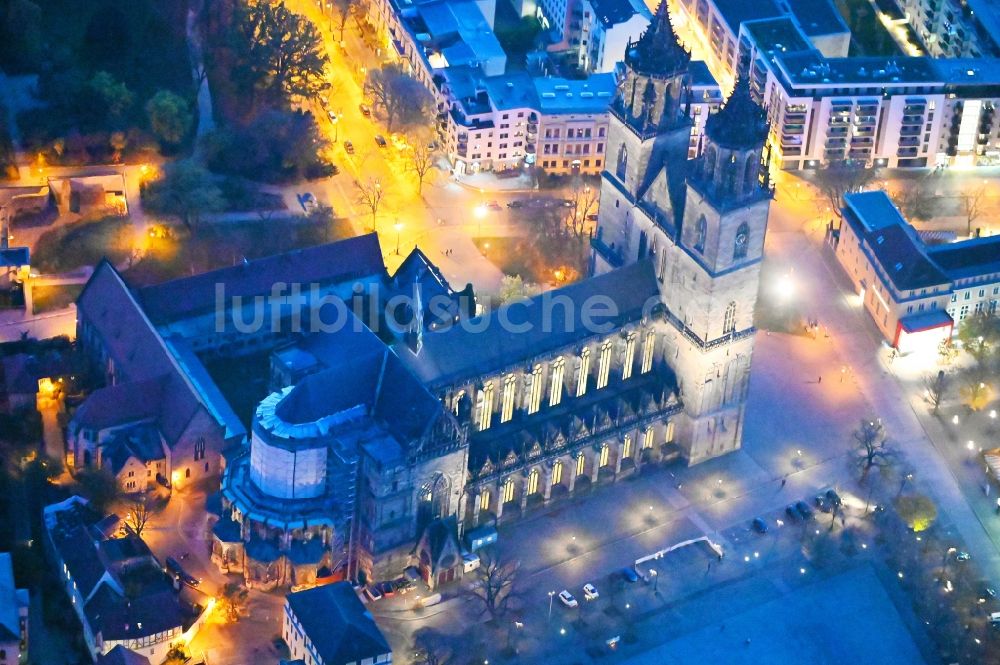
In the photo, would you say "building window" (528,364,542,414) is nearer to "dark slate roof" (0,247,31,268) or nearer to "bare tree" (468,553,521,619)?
"bare tree" (468,553,521,619)

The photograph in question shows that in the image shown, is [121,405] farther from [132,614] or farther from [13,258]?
[13,258]

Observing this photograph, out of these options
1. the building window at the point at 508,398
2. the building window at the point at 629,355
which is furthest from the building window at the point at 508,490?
the building window at the point at 629,355

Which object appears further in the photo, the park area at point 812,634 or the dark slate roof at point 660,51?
the dark slate roof at point 660,51

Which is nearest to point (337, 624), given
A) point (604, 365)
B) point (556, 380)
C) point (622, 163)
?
point (556, 380)

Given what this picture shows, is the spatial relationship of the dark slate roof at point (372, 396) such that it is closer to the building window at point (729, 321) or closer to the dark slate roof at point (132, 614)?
the dark slate roof at point (132, 614)

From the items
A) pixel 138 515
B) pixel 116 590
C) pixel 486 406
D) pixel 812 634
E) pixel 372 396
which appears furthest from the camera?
pixel 486 406

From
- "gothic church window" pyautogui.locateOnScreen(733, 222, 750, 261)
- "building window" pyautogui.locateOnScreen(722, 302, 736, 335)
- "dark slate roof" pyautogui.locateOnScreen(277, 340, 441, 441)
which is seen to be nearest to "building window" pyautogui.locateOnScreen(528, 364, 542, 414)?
"dark slate roof" pyautogui.locateOnScreen(277, 340, 441, 441)
